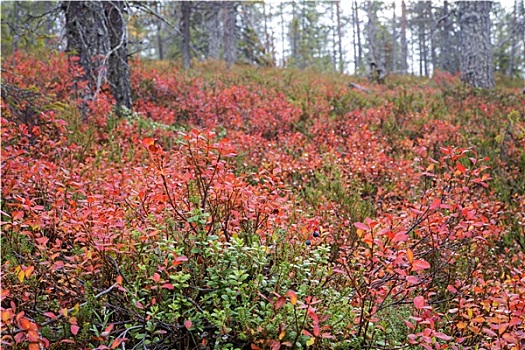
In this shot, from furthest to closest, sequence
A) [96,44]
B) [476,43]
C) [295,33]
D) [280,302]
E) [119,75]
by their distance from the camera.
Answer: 1. [295,33]
2. [476,43]
3. [119,75]
4. [96,44]
5. [280,302]

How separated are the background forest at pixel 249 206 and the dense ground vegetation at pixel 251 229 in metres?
0.02

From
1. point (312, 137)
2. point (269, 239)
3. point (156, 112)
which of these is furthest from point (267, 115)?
point (269, 239)

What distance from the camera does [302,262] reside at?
8.66 ft

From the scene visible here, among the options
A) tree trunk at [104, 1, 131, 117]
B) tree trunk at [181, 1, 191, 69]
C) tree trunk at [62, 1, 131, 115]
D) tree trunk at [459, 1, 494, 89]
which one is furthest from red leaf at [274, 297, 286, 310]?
tree trunk at [181, 1, 191, 69]

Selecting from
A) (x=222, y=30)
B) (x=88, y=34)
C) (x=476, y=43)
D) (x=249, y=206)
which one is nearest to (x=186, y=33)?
(x=222, y=30)

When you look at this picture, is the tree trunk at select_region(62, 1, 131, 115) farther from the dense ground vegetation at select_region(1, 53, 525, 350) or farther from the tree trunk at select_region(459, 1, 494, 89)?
the tree trunk at select_region(459, 1, 494, 89)

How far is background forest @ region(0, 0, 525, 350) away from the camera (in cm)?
224

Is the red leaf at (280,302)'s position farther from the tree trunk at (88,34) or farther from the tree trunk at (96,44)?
the tree trunk at (88,34)

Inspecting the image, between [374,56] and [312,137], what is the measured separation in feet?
28.5

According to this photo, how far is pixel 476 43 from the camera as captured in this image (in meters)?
10.9

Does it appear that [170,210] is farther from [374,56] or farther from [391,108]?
[374,56]

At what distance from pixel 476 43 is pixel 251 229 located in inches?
411

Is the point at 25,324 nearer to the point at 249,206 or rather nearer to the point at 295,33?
the point at 249,206

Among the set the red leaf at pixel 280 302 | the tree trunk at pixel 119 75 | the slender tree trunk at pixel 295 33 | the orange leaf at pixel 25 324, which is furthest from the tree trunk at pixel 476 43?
the orange leaf at pixel 25 324
